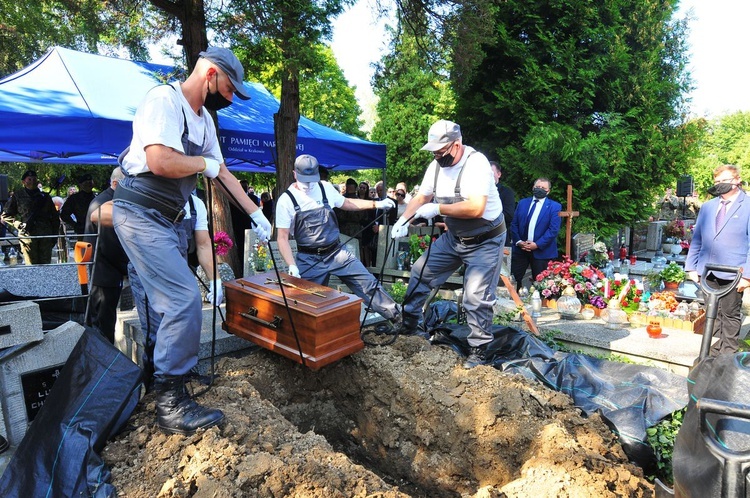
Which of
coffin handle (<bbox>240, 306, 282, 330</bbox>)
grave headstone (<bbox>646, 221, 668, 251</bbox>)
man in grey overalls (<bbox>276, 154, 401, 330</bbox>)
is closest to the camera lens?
coffin handle (<bbox>240, 306, 282, 330</bbox>)

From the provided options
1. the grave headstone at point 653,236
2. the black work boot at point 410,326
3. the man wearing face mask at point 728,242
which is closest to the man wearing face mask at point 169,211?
the black work boot at point 410,326

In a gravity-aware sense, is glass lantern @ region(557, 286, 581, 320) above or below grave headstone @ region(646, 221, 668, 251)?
below

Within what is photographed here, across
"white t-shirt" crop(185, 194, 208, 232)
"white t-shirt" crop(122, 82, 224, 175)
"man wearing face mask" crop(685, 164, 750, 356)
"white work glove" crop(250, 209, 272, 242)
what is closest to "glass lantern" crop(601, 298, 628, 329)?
"man wearing face mask" crop(685, 164, 750, 356)

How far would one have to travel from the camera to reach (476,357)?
12.3 feet

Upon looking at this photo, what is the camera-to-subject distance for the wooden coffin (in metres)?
3.12

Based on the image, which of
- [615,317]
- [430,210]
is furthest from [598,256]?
[430,210]

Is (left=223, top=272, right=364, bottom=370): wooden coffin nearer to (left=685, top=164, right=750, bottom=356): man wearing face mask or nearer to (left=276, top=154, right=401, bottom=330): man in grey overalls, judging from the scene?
(left=276, top=154, right=401, bottom=330): man in grey overalls

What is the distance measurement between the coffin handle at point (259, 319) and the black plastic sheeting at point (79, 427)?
861 millimetres

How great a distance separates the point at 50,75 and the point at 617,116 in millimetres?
9518

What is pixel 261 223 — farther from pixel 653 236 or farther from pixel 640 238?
pixel 653 236

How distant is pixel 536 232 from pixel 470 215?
3.42 m

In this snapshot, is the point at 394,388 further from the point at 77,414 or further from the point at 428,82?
the point at 428,82

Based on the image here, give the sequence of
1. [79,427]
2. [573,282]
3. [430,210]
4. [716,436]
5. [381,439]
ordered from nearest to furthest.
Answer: [716,436], [79,427], [381,439], [430,210], [573,282]

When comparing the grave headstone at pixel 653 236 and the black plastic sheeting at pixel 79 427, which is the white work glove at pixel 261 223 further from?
the grave headstone at pixel 653 236
